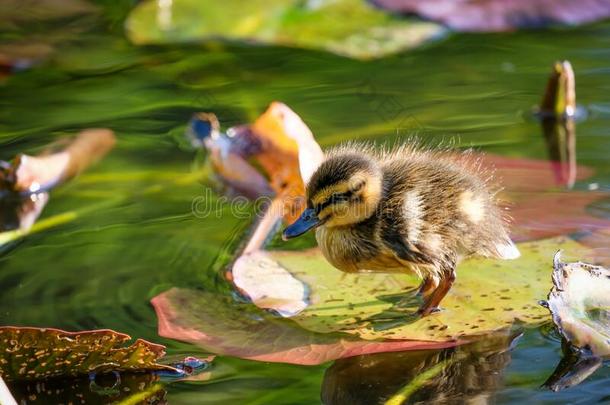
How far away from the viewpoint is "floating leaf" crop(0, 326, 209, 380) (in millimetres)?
2631

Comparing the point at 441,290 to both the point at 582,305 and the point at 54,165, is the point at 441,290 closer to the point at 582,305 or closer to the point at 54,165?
the point at 582,305

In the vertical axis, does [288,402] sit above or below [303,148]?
below

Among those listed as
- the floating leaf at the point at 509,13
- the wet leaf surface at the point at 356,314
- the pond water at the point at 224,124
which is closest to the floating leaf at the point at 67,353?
the pond water at the point at 224,124

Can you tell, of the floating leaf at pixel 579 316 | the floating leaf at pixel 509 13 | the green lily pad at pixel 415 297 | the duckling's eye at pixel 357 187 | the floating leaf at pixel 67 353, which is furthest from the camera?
the floating leaf at pixel 509 13

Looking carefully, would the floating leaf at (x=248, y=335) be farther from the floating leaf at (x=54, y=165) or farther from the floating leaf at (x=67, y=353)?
the floating leaf at (x=54, y=165)

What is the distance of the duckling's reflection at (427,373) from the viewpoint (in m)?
2.70

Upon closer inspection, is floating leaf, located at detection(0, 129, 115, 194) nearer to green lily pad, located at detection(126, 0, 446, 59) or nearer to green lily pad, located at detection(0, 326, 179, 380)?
green lily pad, located at detection(126, 0, 446, 59)

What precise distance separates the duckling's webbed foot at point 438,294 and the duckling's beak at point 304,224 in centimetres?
40

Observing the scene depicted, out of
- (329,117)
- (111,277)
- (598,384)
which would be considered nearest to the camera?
(598,384)

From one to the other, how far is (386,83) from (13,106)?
1808 mm

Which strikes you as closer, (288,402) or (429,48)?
(288,402)

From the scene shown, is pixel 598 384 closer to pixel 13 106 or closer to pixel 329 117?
pixel 329 117

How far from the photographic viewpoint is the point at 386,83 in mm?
5148

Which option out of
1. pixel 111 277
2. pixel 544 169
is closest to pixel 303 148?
pixel 111 277
